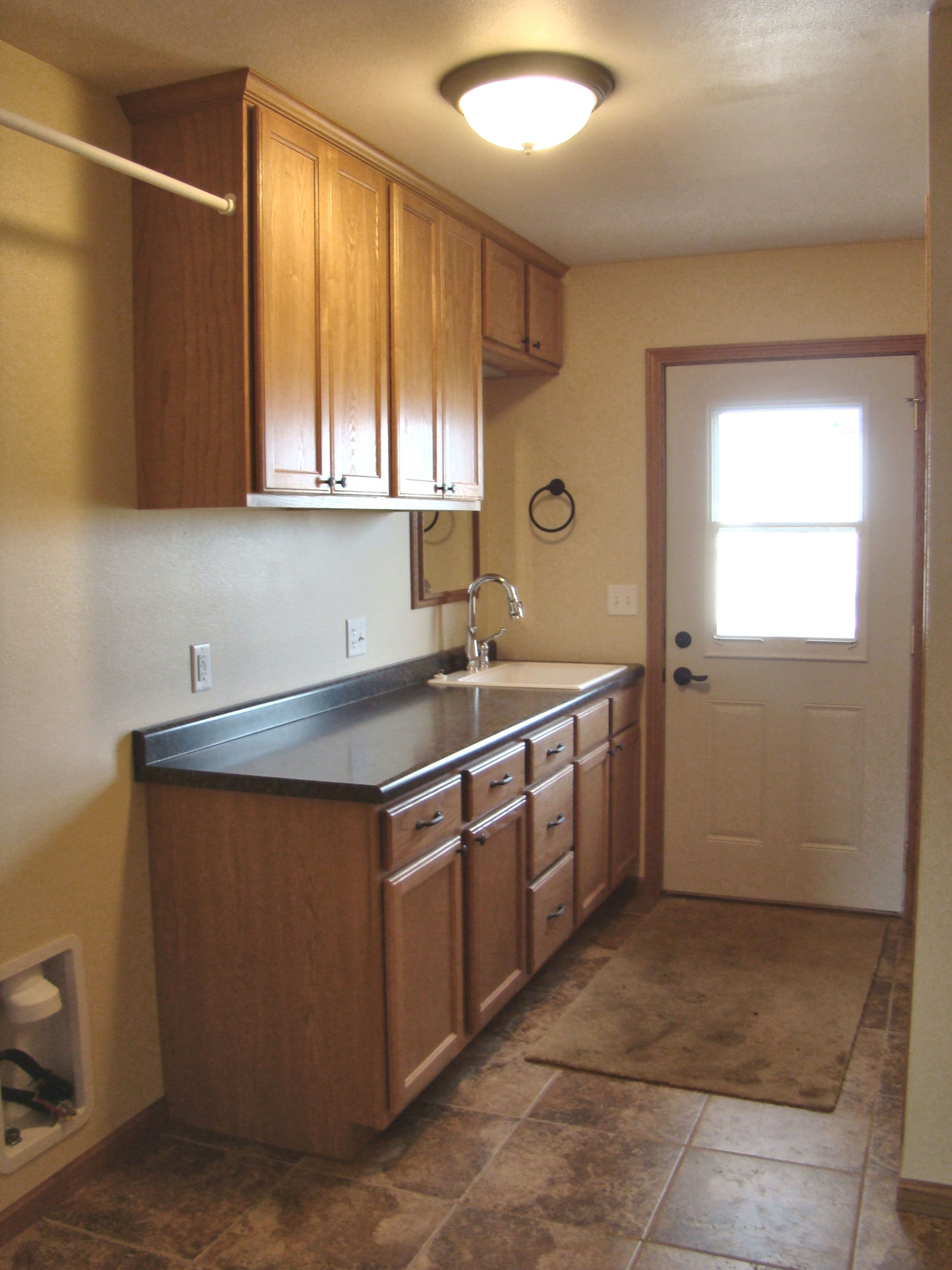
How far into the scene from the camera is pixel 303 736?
2.78m

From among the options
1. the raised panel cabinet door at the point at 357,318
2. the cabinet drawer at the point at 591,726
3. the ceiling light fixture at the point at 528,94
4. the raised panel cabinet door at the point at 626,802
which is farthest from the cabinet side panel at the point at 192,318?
the raised panel cabinet door at the point at 626,802

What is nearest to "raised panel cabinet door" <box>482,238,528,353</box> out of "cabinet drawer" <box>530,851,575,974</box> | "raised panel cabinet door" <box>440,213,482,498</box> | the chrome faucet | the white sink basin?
"raised panel cabinet door" <box>440,213,482,498</box>

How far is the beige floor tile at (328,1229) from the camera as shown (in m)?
2.09

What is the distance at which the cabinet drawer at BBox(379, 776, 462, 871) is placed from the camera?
2.29 metres

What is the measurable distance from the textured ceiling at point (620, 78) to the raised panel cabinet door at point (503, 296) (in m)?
0.16

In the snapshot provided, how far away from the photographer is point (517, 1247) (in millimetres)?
2125

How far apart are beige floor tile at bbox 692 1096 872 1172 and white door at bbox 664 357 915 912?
1.45 m

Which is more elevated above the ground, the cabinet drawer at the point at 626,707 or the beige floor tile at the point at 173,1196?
the cabinet drawer at the point at 626,707

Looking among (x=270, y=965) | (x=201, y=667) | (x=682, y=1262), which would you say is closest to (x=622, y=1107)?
(x=682, y=1262)

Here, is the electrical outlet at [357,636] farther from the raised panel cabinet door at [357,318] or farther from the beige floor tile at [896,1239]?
the beige floor tile at [896,1239]

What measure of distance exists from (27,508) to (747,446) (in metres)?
2.61

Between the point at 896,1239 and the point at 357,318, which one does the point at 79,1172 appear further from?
the point at 357,318

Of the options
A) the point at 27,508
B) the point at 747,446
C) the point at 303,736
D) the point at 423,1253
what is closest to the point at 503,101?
the point at 27,508

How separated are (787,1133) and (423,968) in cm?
92
